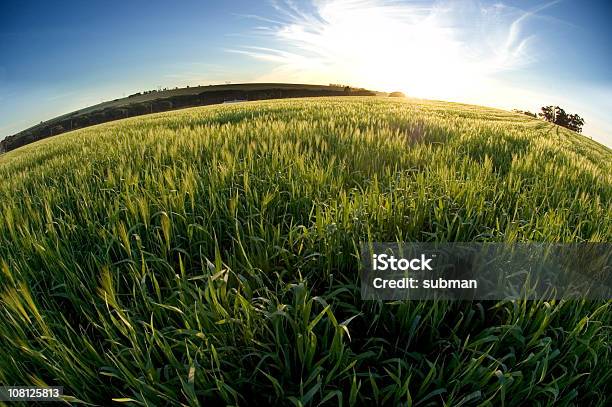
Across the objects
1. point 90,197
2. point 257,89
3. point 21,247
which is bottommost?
point 21,247

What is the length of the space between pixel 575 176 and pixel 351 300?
269 centimetres

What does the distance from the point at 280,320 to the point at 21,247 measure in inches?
61.5

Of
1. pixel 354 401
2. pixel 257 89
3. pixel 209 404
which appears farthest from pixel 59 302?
pixel 257 89

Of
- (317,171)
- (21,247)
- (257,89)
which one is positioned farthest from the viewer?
(257,89)

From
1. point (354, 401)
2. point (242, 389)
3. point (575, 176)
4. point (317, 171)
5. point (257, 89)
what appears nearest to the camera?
point (354, 401)

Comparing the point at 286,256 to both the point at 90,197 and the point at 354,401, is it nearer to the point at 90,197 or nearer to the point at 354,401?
the point at 354,401

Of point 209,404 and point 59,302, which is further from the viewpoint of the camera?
point 59,302

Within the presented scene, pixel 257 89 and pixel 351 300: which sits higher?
pixel 257 89

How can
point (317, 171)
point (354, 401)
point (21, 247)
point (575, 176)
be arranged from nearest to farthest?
point (354, 401), point (21, 247), point (317, 171), point (575, 176)

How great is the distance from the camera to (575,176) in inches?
111

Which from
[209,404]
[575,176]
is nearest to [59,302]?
[209,404]

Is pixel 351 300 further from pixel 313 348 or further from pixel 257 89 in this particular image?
pixel 257 89

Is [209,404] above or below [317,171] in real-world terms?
below

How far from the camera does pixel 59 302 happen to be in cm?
143
